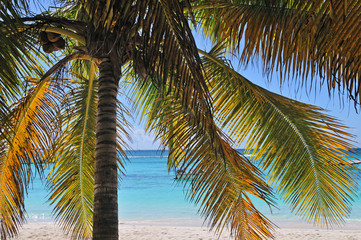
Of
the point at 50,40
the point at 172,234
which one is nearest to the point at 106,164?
the point at 50,40

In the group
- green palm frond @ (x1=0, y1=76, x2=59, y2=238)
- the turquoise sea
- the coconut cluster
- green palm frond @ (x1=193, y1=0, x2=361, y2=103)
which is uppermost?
the turquoise sea

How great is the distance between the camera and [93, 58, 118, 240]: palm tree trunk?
3584mm

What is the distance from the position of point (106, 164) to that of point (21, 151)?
1.50m

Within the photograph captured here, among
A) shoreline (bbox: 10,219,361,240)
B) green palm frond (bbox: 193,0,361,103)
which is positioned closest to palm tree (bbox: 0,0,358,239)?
green palm frond (bbox: 193,0,361,103)

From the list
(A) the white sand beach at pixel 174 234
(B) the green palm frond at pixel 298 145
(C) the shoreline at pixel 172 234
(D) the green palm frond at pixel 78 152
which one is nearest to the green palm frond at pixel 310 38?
(B) the green palm frond at pixel 298 145

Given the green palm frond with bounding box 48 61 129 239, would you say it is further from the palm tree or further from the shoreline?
the shoreline

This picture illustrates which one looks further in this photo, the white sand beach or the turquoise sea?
the turquoise sea

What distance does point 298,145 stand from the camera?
4.36 metres

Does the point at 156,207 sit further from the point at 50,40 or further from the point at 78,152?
the point at 50,40

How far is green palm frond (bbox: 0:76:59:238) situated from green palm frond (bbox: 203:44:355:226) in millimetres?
2291

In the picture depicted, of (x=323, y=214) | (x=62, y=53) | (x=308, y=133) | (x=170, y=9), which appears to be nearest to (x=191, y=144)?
(x=308, y=133)

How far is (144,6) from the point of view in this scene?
247cm

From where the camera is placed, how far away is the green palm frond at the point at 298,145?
14.1 feet

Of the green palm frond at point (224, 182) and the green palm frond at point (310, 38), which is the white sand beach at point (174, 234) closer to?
the green palm frond at point (224, 182)
